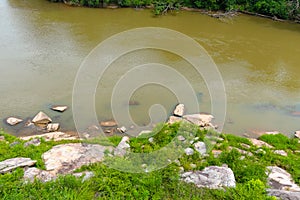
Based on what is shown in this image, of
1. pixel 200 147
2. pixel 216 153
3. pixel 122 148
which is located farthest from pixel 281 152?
pixel 122 148

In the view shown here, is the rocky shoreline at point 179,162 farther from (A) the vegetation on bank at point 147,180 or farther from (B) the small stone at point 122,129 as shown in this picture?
(B) the small stone at point 122,129

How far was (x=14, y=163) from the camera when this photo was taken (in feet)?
18.5

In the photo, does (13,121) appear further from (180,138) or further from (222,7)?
(222,7)

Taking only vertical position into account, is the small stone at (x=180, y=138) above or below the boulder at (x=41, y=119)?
above

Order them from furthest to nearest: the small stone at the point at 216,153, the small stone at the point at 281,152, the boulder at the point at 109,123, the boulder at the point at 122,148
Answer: the boulder at the point at 109,123, the small stone at the point at 281,152, the small stone at the point at 216,153, the boulder at the point at 122,148

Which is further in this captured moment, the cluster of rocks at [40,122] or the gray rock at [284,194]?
the cluster of rocks at [40,122]

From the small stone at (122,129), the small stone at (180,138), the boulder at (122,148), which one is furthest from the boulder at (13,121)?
the small stone at (180,138)

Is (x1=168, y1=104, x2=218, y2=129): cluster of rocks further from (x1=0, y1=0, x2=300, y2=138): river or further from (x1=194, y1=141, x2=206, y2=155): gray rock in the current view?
(x1=194, y1=141, x2=206, y2=155): gray rock

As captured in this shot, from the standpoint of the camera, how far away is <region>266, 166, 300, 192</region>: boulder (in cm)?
546

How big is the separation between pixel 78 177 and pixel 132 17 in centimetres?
1271

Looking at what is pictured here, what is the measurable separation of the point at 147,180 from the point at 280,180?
250 centimetres

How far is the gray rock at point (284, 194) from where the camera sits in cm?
491

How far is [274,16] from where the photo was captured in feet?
54.5

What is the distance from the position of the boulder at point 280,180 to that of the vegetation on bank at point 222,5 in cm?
1260
